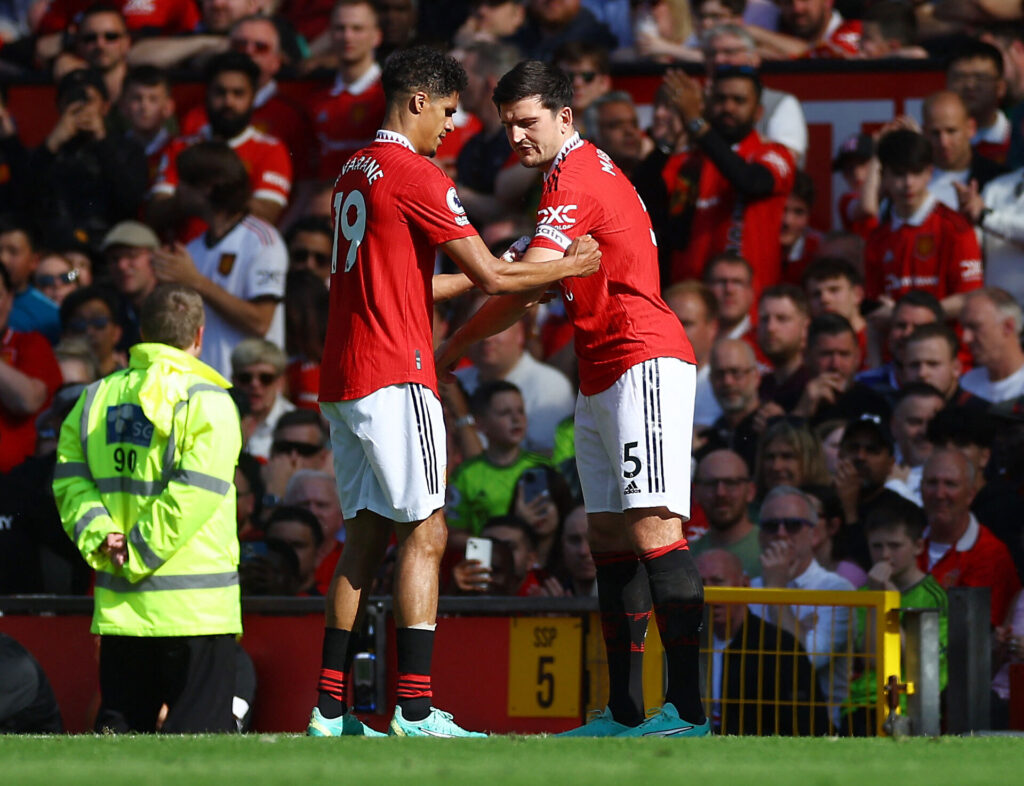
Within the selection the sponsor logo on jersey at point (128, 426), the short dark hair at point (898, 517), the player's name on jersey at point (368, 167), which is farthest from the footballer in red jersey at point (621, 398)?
the short dark hair at point (898, 517)

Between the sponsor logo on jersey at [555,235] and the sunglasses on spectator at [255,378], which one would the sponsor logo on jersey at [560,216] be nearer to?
the sponsor logo on jersey at [555,235]

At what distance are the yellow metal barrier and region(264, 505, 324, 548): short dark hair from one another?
2.11 m

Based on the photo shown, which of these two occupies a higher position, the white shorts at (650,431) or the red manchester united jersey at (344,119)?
the red manchester united jersey at (344,119)

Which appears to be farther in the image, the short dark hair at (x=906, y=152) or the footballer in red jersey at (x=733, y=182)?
the footballer in red jersey at (x=733, y=182)

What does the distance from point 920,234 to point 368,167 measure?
17.3ft

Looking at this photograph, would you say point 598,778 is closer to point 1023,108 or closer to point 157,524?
point 157,524

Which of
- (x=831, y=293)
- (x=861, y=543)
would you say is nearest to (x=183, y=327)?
(x=861, y=543)

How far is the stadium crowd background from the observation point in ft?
27.8

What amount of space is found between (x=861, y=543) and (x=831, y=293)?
2008 millimetres

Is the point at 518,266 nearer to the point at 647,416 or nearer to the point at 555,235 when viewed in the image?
the point at 555,235

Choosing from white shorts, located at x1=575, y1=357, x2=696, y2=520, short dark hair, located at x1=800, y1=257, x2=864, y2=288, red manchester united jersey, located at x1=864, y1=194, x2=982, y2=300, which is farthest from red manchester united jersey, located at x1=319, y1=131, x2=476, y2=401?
red manchester united jersey, located at x1=864, y1=194, x2=982, y2=300

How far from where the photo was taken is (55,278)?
11.2m

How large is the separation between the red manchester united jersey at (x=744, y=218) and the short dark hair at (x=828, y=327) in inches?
41.3

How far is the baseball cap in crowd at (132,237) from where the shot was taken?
11102 millimetres
